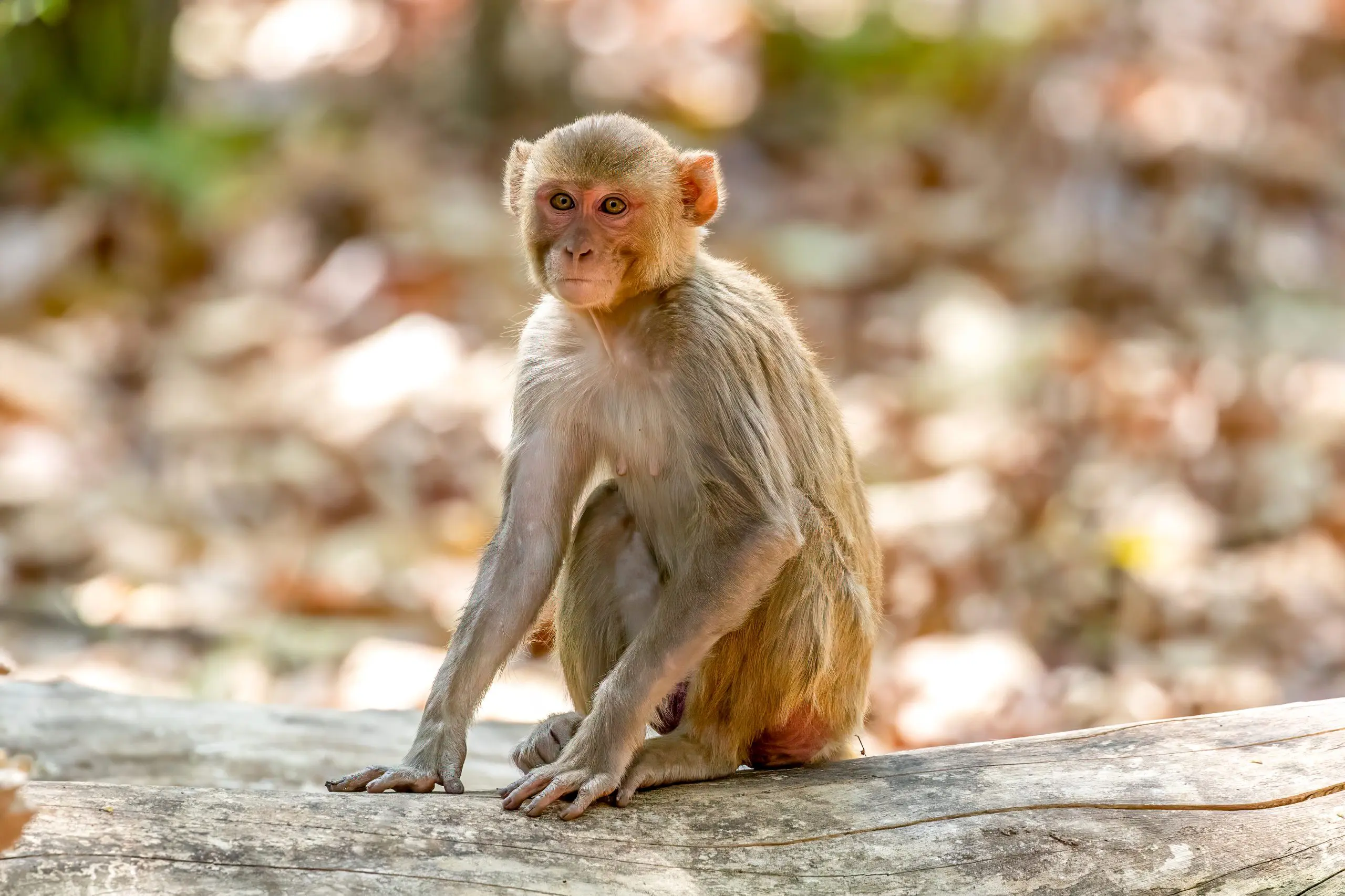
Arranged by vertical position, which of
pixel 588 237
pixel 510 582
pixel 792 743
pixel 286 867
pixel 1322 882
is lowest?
pixel 286 867

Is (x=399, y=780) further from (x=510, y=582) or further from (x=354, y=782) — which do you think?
(x=510, y=582)

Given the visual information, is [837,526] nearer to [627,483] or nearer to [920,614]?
[627,483]

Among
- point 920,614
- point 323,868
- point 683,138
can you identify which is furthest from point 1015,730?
point 683,138

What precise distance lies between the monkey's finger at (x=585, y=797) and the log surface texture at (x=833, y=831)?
57mm

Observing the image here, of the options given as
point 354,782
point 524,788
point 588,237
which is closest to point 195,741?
point 354,782

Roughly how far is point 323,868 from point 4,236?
12746 millimetres

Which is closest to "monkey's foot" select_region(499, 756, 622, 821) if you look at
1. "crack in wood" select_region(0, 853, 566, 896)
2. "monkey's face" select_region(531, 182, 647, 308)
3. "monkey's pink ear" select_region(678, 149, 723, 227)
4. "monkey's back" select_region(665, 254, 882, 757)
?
"crack in wood" select_region(0, 853, 566, 896)

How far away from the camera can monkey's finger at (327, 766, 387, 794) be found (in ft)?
17.9

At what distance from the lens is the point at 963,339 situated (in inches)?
545

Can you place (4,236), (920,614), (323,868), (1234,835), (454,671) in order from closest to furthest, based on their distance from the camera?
(323,868)
(1234,835)
(454,671)
(920,614)
(4,236)

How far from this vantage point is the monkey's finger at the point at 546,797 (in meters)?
5.15

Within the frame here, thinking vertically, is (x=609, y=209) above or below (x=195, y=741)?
above

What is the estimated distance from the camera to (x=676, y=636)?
5566 millimetres

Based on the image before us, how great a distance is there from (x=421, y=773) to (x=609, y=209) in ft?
7.63
